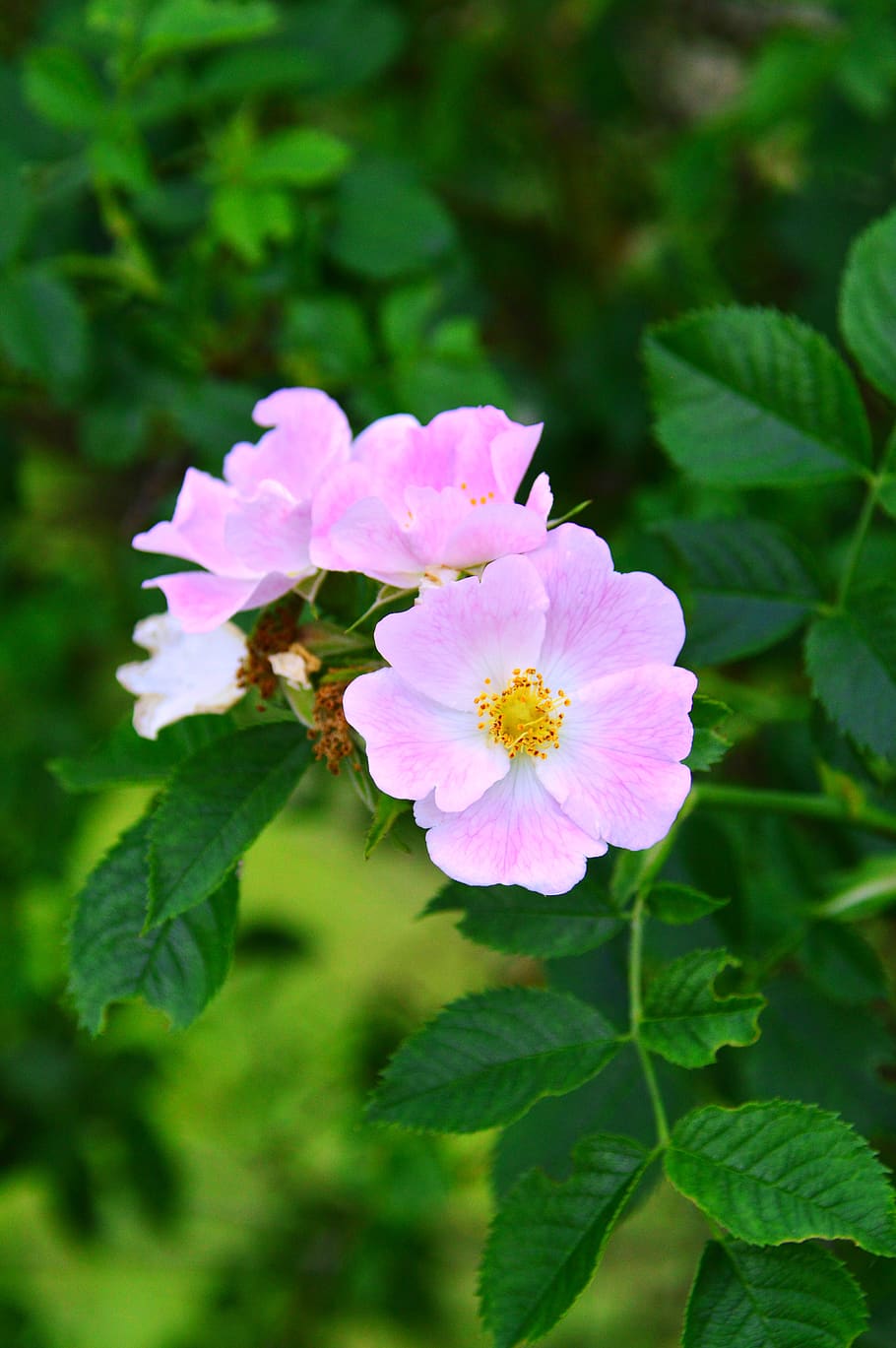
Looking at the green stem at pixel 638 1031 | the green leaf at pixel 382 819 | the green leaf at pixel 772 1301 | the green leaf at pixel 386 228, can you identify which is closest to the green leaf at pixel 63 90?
the green leaf at pixel 386 228

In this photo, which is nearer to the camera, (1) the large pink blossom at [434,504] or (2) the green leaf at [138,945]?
(1) the large pink blossom at [434,504]

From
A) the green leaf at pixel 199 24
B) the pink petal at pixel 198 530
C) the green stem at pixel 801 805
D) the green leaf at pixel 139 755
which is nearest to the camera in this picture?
the pink petal at pixel 198 530

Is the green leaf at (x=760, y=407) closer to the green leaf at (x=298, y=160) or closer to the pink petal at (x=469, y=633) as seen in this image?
the pink petal at (x=469, y=633)

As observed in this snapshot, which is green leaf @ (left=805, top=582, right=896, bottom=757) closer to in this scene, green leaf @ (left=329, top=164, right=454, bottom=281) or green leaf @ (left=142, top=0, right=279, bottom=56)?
green leaf @ (left=329, top=164, right=454, bottom=281)

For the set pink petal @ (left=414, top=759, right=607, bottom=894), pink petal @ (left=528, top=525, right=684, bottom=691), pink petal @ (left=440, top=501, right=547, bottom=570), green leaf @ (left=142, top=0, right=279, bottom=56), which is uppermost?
green leaf @ (left=142, top=0, right=279, bottom=56)

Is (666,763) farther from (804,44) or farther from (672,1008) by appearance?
(804,44)

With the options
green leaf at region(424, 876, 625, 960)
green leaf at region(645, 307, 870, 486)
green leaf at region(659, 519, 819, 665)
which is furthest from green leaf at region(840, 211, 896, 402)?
green leaf at region(424, 876, 625, 960)

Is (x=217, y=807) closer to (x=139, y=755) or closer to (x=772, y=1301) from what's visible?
(x=139, y=755)
